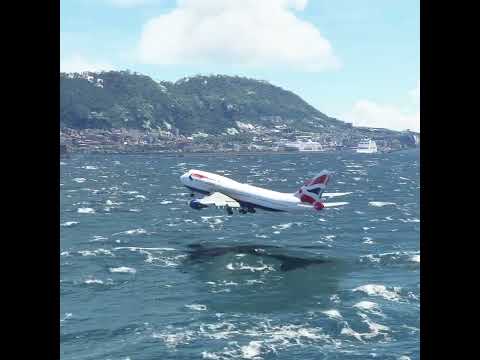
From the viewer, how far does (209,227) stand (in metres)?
170

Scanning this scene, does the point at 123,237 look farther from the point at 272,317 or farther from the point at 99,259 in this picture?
the point at 272,317

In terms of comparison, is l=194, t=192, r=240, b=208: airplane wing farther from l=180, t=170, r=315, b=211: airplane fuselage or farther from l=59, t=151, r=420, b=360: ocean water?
l=59, t=151, r=420, b=360: ocean water

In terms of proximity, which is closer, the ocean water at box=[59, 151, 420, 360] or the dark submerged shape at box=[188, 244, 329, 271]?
the ocean water at box=[59, 151, 420, 360]

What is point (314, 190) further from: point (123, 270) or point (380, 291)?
point (123, 270)

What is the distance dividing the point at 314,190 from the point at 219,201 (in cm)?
2708

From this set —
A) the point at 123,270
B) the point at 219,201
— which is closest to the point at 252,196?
the point at 219,201

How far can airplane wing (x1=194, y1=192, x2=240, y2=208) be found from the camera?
141 metres

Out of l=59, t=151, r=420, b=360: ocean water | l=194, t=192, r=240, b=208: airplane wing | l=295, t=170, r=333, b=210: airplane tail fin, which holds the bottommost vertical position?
l=59, t=151, r=420, b=360: ocean water

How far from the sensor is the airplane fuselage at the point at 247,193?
137125 mm

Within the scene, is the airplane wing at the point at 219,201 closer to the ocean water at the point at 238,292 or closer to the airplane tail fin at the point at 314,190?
the ocean water at the point at 238,292

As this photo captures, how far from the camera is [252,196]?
14088 centimetres

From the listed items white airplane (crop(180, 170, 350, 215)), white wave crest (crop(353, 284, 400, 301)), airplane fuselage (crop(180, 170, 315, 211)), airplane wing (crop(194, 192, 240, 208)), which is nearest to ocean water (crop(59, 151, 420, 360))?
white wave crest (crop(353, 284, 400, 301))
